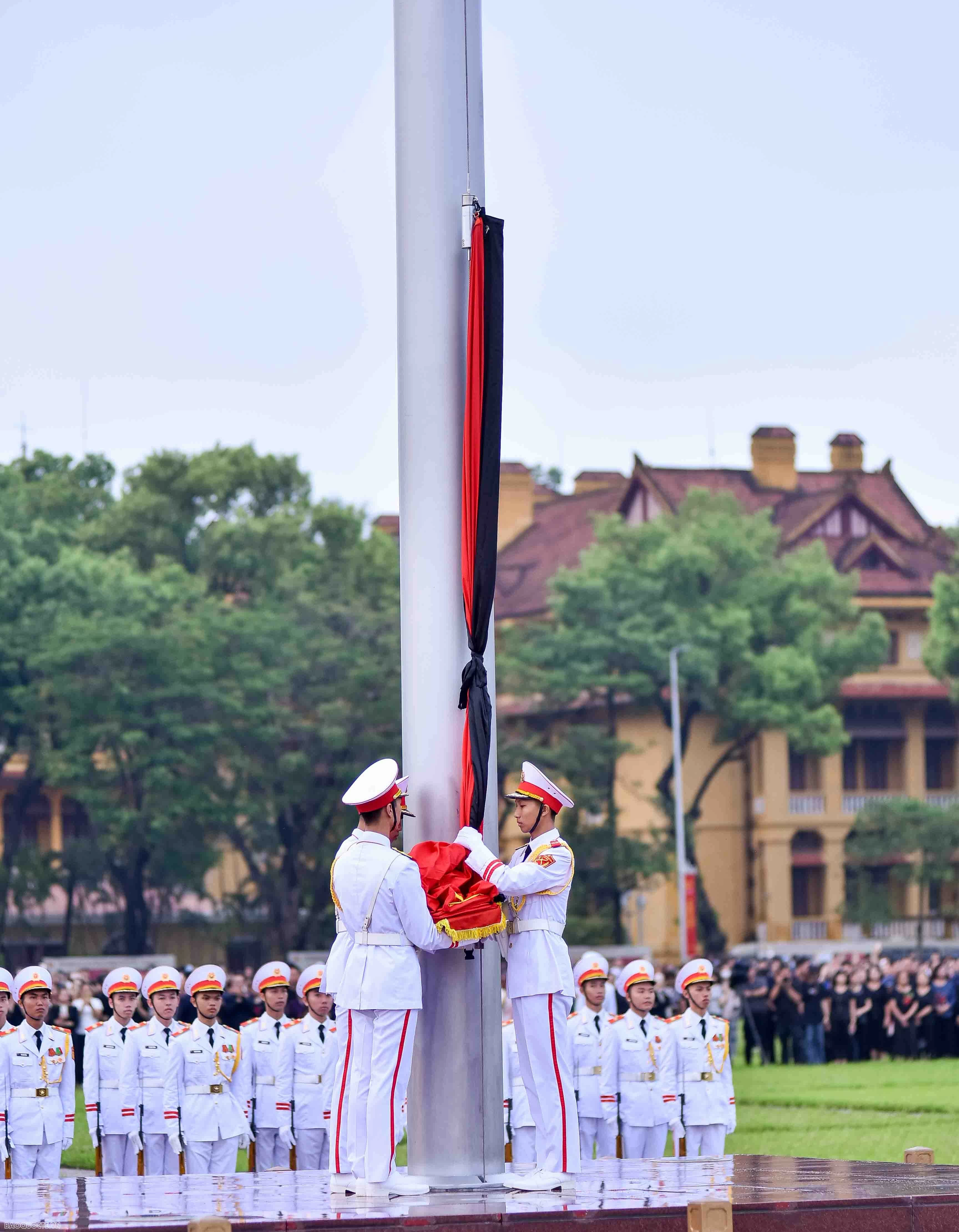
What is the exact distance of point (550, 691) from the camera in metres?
45.1

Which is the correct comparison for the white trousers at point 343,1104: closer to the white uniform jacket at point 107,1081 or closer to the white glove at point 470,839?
the white glove at point 470,839

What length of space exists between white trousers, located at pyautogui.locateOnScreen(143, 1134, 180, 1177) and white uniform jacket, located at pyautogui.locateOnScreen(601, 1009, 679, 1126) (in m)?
2.87

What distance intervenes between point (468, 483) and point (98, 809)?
3247 cm

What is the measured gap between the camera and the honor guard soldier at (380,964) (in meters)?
8.70

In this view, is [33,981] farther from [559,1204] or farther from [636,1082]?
[559,1204]

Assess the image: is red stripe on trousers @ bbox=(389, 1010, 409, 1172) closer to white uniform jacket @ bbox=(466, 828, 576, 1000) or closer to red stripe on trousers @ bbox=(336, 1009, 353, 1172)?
red stripe on trousers @ bbox=(336, 1009, 353, 1172)

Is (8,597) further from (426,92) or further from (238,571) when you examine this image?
(426,92)

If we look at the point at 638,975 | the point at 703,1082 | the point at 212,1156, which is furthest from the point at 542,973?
the point at 212,1156

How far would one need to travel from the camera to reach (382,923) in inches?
345

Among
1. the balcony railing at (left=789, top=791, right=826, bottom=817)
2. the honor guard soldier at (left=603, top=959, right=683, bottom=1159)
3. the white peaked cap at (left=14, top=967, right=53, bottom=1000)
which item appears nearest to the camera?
the white peaked cap at (left=14, top=967, right=53, bottom=1000)

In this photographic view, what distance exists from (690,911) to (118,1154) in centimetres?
3198

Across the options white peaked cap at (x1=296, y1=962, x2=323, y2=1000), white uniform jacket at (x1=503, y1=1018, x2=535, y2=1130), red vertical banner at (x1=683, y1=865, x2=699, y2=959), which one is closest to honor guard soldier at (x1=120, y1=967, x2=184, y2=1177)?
white peaked cap at (x1=296, y1=962, x2=323, y2=1000)

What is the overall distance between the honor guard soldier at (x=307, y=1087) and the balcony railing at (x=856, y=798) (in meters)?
38.8

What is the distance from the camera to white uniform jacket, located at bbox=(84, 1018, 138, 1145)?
12.8 metres
